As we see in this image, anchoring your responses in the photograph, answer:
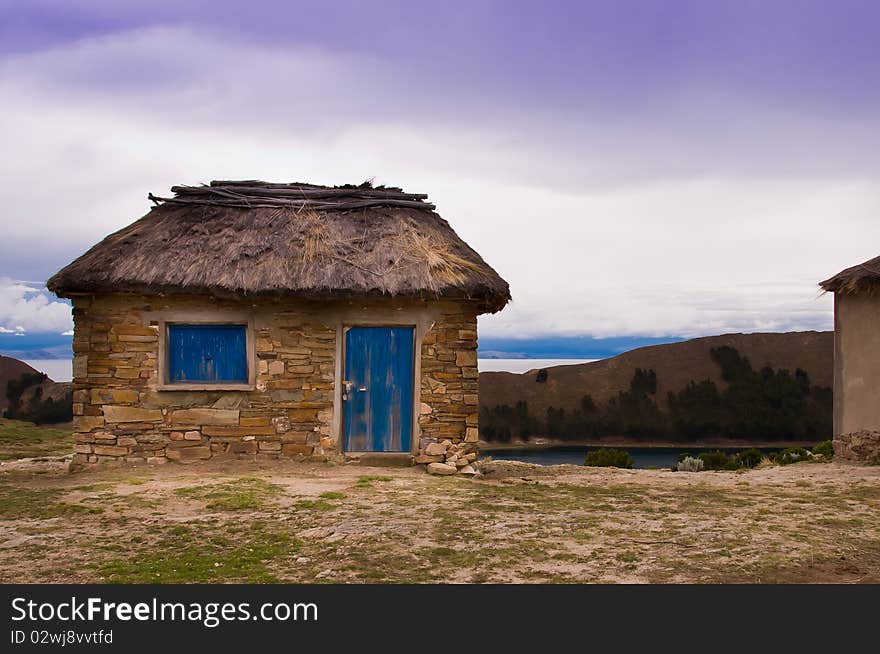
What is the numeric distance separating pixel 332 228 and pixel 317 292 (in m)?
1.44

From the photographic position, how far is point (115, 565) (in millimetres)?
5914

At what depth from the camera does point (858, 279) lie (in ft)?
39.0

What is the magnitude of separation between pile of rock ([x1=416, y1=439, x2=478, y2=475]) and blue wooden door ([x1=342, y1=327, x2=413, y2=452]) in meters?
0.35

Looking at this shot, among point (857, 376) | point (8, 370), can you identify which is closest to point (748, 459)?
point (857, 376)

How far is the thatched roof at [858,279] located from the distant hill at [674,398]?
11904mm

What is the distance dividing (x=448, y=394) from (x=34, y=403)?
19.1 m

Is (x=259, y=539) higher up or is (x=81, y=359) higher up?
(x=81, y=359)

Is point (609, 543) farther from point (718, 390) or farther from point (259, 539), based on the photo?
point (718, 390)

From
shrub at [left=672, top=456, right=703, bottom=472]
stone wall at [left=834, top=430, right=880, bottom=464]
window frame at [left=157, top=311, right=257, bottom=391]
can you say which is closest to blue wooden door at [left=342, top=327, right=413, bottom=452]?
window frame at [left=157, top=311, right=257, bottom=391]

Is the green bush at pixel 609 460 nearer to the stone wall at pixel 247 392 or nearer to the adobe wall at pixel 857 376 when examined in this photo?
the adobe wall at pixel 857 376

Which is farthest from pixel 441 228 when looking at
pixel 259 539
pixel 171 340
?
pixel 259 539

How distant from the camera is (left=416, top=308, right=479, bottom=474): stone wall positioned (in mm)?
10531

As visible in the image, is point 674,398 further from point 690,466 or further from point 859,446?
point 859,446

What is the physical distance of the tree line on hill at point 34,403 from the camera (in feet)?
79.9
